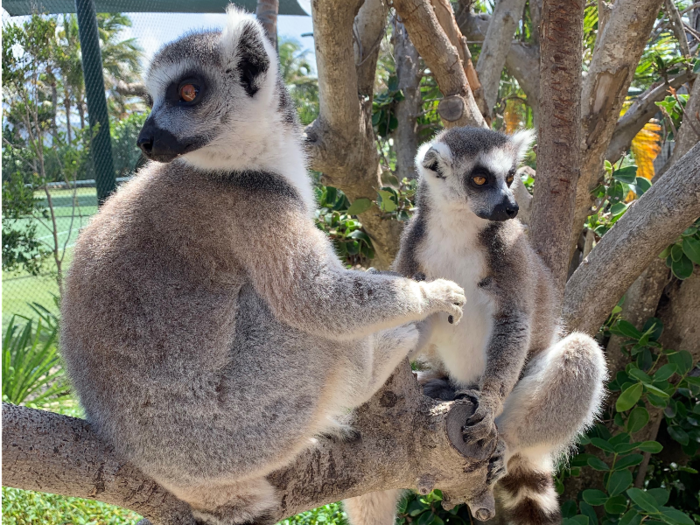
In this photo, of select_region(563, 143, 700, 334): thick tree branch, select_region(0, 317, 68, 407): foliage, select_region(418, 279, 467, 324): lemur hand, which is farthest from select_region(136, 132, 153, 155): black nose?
select_region(0, 317, 68, 407): foliage

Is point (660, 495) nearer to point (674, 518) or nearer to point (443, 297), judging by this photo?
point (674, 518)

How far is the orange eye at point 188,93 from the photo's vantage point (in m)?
2.56

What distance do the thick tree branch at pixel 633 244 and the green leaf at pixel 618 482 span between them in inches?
36.5

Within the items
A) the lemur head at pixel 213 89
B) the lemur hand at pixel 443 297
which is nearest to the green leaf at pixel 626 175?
the lemur hand at pixel 443 297

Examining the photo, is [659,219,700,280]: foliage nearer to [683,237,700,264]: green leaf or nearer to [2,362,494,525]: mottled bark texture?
[683,237,700,264]: green leaf

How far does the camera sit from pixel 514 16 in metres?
6.01

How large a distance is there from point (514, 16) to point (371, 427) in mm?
4727

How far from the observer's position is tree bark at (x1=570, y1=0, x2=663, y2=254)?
13.2 ft

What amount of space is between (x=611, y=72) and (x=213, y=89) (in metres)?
2.87

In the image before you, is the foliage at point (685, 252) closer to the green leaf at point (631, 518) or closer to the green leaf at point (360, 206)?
the green leaf at point (631, 518)

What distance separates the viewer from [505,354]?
124 inches

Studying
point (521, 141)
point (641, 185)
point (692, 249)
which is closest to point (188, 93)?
point (521, 141)

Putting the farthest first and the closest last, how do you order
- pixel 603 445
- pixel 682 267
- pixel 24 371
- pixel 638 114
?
pixel 24 371 → pixel 638 114 → pixel 682 267 → pixel 603 445

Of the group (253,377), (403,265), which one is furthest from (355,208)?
(253,377)
